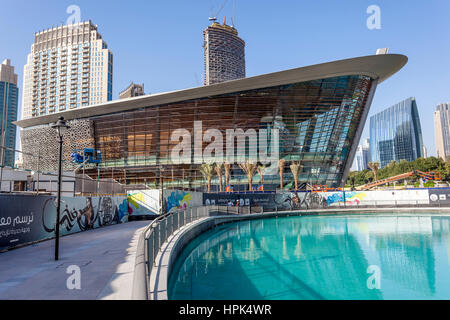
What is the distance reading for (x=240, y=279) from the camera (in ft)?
36.9

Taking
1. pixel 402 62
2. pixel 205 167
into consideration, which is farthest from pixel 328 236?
pixel 402 62

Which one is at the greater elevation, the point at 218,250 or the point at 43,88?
the point at 43,88

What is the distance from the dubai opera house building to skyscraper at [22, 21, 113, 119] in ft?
341

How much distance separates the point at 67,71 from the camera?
15425cm

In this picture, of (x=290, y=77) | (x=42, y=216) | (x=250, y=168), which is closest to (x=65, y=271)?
(x=42, y=216)

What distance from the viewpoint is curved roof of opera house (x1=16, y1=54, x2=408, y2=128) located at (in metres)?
51.2

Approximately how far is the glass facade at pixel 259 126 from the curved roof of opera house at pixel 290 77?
127cm

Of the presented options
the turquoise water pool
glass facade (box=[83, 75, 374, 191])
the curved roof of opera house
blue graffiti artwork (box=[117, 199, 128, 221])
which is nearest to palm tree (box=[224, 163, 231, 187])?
glass facade (box=[83, 75, 374, 191])

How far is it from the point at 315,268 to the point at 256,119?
1793 inches

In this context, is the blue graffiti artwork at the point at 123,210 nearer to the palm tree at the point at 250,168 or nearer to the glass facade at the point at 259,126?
the palm tree at the point at 250,168

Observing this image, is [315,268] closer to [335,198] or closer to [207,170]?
[335,198]

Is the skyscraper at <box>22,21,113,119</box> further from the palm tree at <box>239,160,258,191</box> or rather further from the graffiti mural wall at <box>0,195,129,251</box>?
the graffiti mural wall at <box>0,195,129,251</box>
